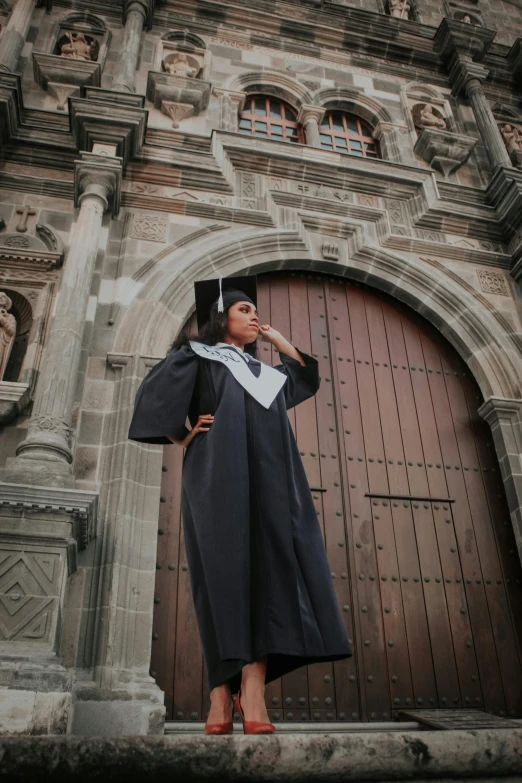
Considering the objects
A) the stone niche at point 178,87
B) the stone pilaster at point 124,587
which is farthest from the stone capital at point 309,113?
the stone pilaster at point 124,587

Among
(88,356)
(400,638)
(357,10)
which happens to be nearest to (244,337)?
(88,356)

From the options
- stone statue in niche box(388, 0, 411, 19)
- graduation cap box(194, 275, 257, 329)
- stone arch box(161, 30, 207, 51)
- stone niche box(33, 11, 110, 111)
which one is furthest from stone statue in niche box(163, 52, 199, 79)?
graduation cap box(194, 275, 257, 329)

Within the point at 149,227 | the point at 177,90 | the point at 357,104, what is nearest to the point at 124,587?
the point at 149,227

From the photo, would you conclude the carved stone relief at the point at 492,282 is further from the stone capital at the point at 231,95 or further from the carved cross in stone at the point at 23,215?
the carved cross in stone at the point at 23,215

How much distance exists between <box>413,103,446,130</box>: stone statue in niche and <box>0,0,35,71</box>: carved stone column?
18.0 feet

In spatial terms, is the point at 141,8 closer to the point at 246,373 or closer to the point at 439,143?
the point at 439,143

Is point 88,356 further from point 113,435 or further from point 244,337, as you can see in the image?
point 244,337

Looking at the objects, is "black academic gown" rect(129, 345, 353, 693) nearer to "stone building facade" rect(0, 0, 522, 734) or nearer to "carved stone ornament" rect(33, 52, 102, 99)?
"stone building facade" rect(0, 0, 522, 734)

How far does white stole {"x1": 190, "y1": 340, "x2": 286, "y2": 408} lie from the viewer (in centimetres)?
294

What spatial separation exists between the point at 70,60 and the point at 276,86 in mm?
2825

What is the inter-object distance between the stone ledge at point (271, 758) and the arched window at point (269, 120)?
787cm

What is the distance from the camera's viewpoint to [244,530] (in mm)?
2521

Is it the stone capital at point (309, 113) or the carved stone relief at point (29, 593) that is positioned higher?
the stone capital at point (309, 113)

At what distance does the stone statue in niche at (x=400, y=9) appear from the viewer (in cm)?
1079
